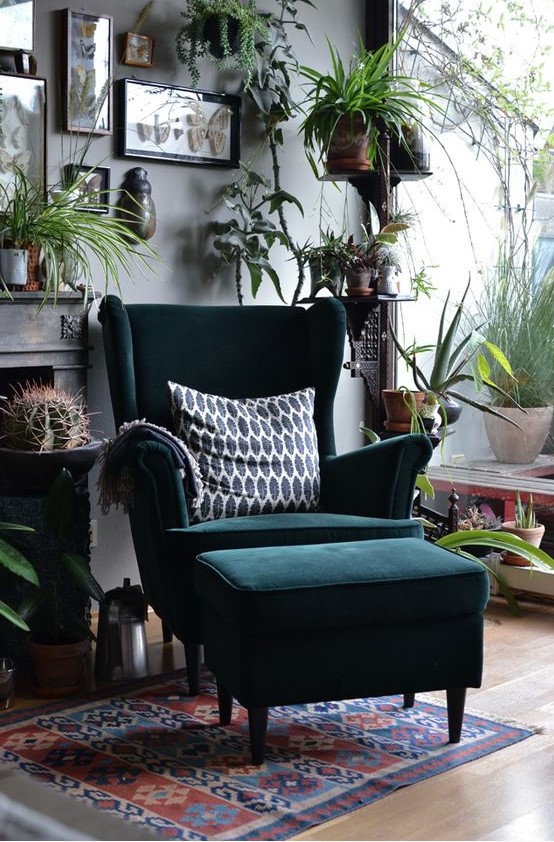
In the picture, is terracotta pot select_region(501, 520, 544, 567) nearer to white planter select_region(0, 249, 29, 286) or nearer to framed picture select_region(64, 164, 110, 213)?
framed picture select_region(64, 164, 110, 213)

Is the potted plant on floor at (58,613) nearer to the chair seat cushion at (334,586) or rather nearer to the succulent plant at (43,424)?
the succulent plant at (43,424)

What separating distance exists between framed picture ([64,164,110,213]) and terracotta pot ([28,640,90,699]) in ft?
4.55

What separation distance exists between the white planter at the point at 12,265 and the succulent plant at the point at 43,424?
0.35 m

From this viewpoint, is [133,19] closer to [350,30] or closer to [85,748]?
[350,30]

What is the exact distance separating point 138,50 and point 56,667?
2.12m

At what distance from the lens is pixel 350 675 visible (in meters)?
2.63

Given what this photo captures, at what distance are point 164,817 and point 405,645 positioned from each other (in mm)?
707

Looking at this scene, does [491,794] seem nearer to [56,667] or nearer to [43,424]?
[56,667]

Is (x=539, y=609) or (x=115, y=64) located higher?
(x=115, y=64)

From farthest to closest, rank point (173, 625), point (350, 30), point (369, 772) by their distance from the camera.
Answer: point (350, 30)
point (173, 625)
point (369, 772)

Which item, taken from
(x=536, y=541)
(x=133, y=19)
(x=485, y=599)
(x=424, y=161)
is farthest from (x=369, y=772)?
(x=133, y=19)

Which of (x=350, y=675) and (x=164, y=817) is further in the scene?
(x=350, y=675)

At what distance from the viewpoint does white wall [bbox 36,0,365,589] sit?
3648 millimetres

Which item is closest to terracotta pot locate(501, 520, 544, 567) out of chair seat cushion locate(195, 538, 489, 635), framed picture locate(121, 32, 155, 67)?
chair seat cushion locate(195, 538, 489, 635)
